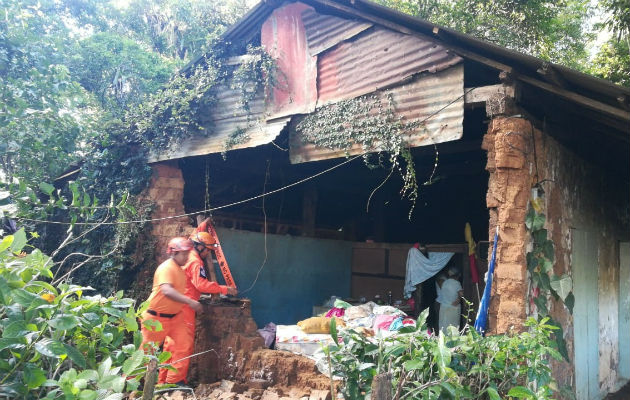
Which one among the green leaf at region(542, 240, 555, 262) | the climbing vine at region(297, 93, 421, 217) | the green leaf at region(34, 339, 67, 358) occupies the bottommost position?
the green leaf at region(34, 339, 67, 358)

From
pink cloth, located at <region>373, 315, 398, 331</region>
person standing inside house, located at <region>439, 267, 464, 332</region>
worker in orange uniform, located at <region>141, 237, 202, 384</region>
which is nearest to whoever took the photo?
worker in orange uniform, located at <region>141, 237, 202, 384</region>

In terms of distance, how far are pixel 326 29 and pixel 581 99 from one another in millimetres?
3433

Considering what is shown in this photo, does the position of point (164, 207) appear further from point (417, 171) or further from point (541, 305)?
point (541, 305)

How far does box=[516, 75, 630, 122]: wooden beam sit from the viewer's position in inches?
169

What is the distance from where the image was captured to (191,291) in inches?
249

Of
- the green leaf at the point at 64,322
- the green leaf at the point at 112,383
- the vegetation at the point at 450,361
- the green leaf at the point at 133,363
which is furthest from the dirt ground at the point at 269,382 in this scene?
the green leaf at the point at 64,322

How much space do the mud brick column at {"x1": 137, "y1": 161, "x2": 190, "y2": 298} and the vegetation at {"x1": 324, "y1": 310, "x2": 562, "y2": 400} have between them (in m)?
4.95

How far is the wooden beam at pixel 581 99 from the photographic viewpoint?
169 inches

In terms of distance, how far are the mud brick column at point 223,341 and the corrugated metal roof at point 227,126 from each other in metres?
2.42

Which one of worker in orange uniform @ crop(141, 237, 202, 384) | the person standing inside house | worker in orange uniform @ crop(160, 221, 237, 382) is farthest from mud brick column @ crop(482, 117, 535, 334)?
the person standing inside house

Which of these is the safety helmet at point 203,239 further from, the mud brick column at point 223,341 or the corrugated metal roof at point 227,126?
the corrugated metal roof at point 227,126

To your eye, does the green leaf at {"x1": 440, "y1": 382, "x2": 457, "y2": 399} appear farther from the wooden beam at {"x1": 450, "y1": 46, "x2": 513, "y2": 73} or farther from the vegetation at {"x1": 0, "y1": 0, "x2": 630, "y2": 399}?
the wooden beam at {"x1": 450, "y1": 46, "x2": 513, "y2": 73}

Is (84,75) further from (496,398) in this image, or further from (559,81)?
(496,398)

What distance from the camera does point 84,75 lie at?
13.5 meters
